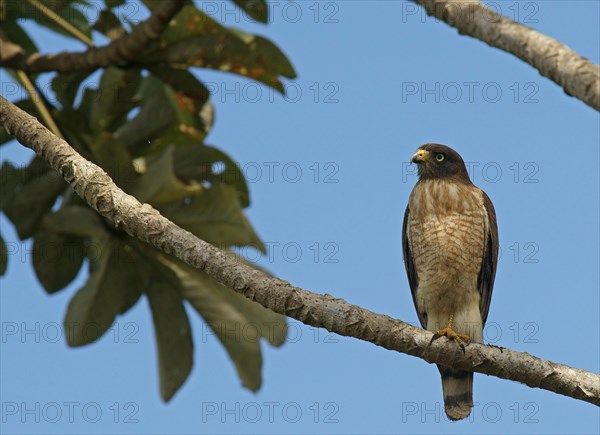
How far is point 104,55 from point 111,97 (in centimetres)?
62

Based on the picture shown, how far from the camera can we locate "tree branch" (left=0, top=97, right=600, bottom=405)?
12.4ft

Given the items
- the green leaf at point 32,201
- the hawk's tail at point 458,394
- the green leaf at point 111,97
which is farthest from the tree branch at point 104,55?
the hawk's tail at point 458,394

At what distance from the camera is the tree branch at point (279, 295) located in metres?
3.79

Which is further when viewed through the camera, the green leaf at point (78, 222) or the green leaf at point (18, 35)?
the green leaf at point (18, 35)

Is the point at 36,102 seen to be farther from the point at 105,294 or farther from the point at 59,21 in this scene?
the point at 105,294

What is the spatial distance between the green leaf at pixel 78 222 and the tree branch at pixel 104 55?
99cm

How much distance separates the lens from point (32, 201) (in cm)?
691

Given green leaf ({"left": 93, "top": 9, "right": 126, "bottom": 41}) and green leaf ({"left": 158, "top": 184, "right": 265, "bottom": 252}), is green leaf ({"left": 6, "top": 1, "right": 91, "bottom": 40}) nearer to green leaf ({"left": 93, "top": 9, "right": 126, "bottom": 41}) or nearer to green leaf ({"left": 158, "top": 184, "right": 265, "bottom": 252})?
green leaf ({"left": 93, "top": 9, "right": 126, "bottom": 41})

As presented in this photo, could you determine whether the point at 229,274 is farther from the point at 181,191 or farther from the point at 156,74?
the point at 156,74

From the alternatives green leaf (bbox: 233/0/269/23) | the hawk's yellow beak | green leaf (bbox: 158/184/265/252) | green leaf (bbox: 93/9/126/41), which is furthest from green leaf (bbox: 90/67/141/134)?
the hawk's yellow beak

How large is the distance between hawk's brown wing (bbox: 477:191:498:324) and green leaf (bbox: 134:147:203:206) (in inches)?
73.0

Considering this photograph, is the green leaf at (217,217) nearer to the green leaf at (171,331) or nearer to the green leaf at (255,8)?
the green leaf at (171,331)

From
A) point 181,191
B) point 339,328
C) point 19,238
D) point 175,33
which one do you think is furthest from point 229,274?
point 19,238

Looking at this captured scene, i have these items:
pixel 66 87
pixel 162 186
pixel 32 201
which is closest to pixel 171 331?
pixel 162 186
